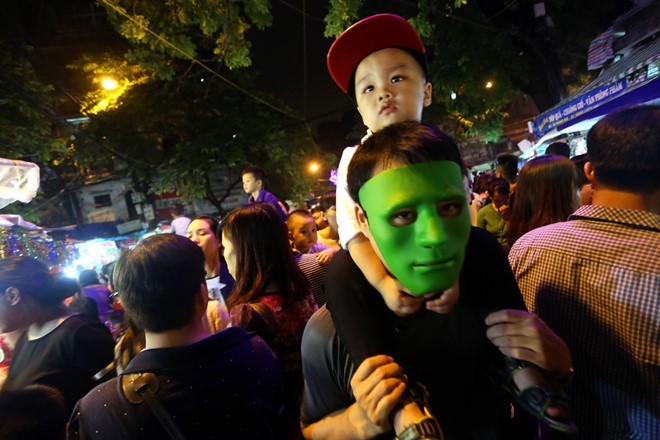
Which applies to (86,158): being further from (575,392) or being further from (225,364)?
(575,392)

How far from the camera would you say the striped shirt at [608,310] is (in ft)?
4.68

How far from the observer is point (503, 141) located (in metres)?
26.2

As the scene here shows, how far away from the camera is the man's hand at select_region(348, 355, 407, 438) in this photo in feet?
3.12

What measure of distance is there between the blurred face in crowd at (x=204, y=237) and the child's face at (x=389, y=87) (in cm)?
251

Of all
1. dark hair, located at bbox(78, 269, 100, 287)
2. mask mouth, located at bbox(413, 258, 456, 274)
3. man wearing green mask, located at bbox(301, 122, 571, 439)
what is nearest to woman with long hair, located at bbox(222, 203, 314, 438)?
man wearing green mask, located at bbox(301, 122, 571, 439)

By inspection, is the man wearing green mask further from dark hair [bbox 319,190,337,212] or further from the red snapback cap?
dark hair [bbox 319,190,337,212]

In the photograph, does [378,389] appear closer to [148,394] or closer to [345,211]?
[345,211]

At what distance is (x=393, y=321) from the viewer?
1.23 meters

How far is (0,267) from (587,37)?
1153cm

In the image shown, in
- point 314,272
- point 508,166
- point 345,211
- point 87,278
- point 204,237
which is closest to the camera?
point 345,211

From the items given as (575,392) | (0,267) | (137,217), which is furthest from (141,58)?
(137,217)

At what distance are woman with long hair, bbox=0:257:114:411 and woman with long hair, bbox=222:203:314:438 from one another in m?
1.09

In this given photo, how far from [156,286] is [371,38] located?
161 centimetres

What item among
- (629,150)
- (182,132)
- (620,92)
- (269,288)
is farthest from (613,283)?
(182,132)
